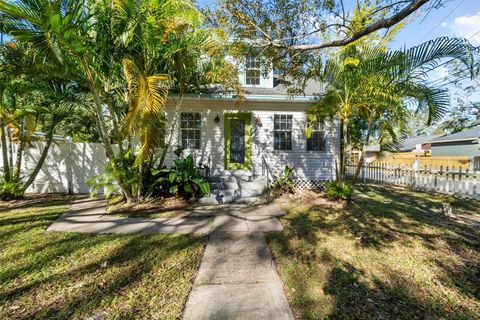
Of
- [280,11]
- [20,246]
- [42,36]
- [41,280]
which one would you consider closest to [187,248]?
[41,280]

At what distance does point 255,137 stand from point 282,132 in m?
1.05

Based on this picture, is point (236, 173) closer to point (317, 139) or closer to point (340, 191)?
point (317, 139)

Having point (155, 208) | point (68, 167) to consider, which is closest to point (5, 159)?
point (68, 167)

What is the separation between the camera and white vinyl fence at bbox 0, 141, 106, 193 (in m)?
7.75

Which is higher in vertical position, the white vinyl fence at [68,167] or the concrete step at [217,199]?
the white vinyl fence at [68,167]

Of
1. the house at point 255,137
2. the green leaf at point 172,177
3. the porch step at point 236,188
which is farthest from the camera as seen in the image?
the house at point 255,137

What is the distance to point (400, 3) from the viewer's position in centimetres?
362

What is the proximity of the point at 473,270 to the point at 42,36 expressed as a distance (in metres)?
7.45

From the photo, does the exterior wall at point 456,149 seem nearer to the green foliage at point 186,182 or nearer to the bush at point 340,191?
the bush at point 340,191

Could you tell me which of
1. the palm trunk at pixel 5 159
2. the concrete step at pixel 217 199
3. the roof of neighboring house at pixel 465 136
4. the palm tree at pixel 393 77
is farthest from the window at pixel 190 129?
the roof of neighboring house at pixel 465 136

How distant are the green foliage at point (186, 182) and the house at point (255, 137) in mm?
1371

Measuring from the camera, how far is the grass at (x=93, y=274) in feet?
8.09

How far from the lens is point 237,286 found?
2.86 m

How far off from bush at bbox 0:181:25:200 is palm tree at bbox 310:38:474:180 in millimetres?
9164
